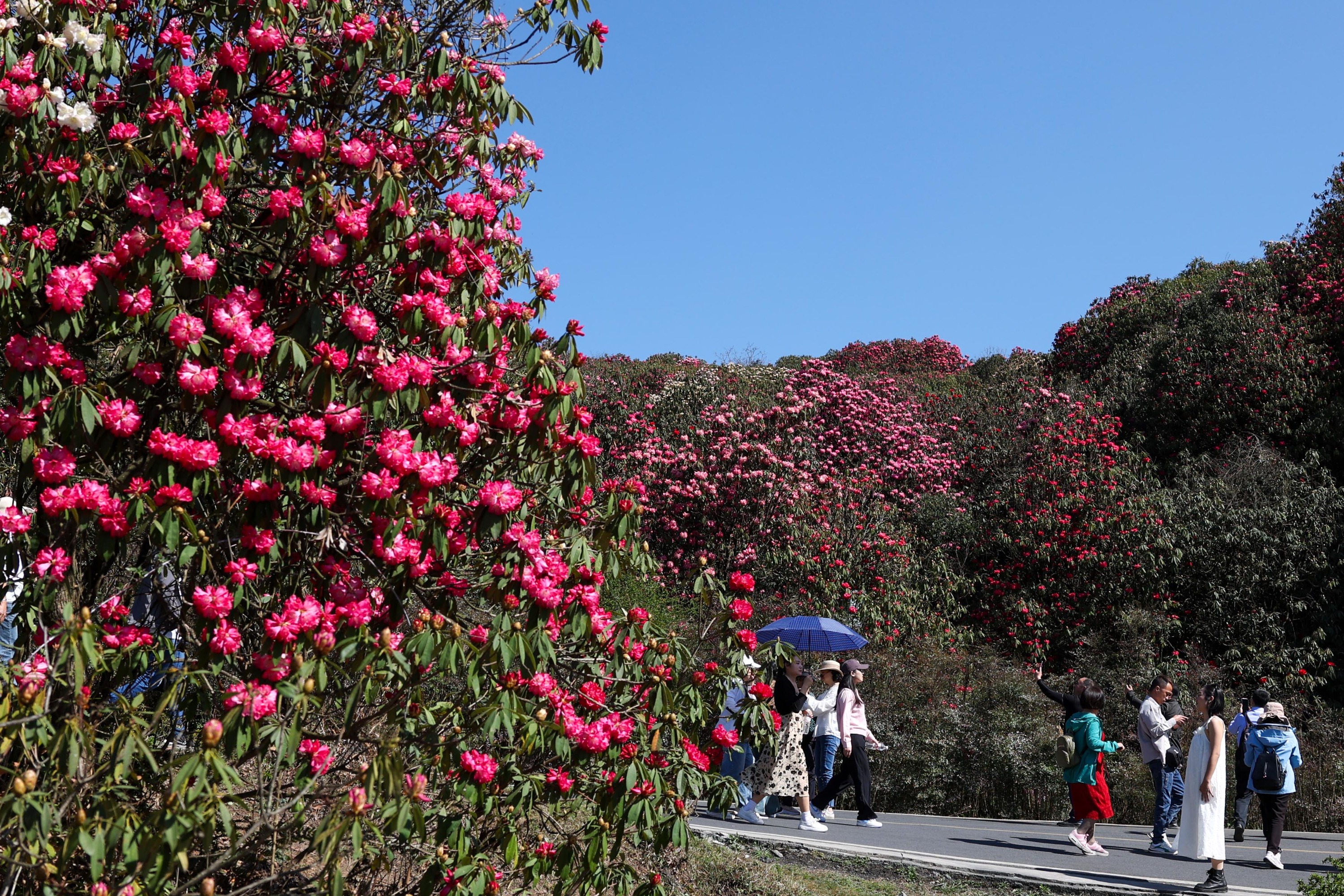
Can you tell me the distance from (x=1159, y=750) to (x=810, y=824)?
11.4 feet

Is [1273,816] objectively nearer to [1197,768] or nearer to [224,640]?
[1197,768]

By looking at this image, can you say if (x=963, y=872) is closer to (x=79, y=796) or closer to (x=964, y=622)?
(x=79, y=796)

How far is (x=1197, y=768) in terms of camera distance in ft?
28.8

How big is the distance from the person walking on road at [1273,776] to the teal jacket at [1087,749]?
1403 millimetres

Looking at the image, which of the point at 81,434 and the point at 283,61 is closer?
the point at 81,434

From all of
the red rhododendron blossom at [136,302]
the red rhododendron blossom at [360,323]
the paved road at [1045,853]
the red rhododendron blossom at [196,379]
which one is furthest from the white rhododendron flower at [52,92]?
the paved road at [1045,853]

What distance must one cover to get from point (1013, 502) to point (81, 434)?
18743 millimetres

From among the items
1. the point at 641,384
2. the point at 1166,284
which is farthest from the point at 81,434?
the point at 1166,284

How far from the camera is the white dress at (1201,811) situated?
27.7ft

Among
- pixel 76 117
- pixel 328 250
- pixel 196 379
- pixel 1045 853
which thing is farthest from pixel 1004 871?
pixel 76 117

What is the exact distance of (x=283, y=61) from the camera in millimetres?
4863

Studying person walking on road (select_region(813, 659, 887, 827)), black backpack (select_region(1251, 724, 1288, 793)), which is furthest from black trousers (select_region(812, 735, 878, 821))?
black backpack (select_region(1251, 724, 1288, 793))

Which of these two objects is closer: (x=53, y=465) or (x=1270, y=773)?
(x=53, y=465)

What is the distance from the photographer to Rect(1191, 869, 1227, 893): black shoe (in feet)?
26.5
